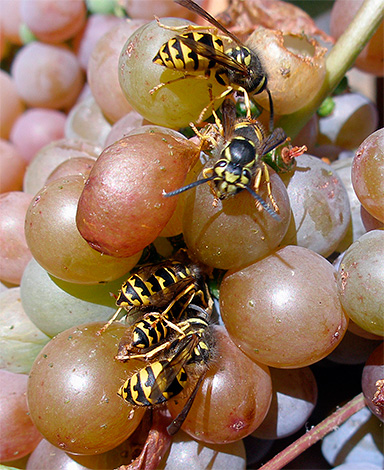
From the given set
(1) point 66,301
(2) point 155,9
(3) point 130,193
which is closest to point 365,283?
(3) point 130,193

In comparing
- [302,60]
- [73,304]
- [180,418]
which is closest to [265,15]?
[302,60]

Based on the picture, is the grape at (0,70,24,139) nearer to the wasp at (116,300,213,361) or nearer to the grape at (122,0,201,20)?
the grape at (122,0,201,20)

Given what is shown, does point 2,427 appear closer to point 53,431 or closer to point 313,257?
point 53,431

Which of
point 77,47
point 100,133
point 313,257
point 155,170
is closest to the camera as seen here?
point 155,170

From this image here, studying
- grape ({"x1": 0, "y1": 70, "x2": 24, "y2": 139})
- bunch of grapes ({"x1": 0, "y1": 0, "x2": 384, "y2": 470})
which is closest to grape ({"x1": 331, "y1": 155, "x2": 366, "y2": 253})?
bunch of grapes ({"x1": 0, "y1": 0, "x2": 384, "y2": 470})

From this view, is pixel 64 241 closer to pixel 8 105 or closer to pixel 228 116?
pixel 228 116

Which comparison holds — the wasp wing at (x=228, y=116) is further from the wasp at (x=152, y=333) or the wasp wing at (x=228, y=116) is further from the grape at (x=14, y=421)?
the grape at (x=14, y=421)

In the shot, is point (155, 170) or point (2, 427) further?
point (2, 427)

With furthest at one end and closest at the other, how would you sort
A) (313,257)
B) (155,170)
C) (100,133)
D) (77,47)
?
(77,47)
(100,133)
(313,257)
(155,170)
